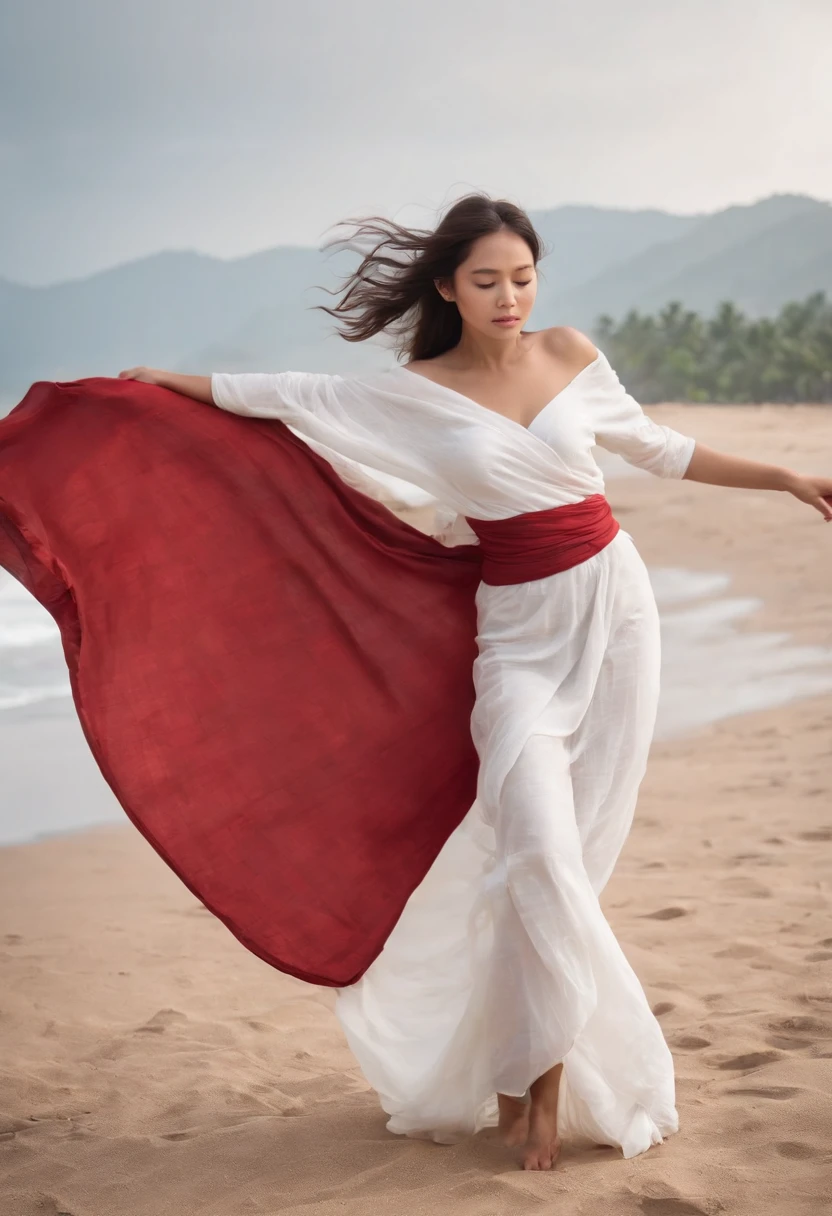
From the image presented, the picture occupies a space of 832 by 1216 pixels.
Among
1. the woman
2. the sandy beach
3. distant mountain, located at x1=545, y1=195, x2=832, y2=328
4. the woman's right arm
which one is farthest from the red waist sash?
distant mountain, located at x1=545, y1=195, x2=832, y2=328

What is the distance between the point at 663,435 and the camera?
3.32 m

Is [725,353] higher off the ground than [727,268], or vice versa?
[727,268]

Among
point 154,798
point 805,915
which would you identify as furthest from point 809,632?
point 154,798

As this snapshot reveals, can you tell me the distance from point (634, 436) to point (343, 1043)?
1943mm

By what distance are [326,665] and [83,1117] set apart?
129cm

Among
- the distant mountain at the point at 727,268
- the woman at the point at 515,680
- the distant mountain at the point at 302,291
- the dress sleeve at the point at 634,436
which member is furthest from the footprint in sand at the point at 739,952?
the distant mountain at the point at 727,268

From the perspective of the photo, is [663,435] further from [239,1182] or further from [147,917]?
[147,917]

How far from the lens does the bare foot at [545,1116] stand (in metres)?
2.87

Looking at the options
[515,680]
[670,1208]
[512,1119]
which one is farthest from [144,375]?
[670,1208]

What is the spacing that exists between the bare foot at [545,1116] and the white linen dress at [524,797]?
0.05 meters

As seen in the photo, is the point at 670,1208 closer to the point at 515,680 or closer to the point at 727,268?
the point at 515,680

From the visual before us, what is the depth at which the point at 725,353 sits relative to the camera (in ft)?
80.9

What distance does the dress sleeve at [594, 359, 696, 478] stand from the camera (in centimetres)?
322

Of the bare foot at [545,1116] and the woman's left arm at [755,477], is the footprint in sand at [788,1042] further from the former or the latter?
the woman's left arm at [755,477]
